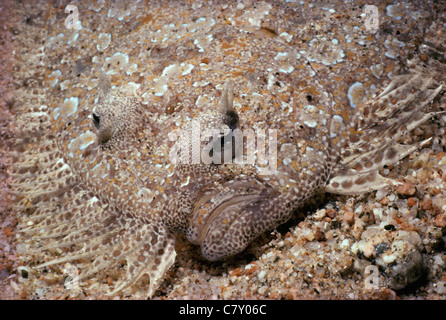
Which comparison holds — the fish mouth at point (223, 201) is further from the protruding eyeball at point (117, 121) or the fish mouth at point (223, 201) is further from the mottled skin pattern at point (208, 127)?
the protruding eyeball at point (117, 121)

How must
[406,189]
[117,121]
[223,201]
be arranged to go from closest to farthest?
[223,201] < [406,189] < [117,121]

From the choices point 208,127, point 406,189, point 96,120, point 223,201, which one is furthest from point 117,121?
point 406,189

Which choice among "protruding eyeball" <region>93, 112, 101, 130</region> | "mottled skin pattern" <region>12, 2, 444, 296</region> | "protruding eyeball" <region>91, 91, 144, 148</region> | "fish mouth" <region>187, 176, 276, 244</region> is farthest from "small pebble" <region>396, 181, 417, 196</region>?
"protruding eyeball" <region>93, 112, 101, 130</region>

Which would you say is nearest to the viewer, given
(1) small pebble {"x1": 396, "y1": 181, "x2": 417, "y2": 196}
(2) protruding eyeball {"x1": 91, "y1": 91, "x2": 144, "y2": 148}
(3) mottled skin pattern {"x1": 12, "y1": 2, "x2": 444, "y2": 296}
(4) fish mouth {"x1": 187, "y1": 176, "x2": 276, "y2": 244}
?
(4) fish mouth {"x1": 187, "y1": 176, "x2": 276, "y2": 244}

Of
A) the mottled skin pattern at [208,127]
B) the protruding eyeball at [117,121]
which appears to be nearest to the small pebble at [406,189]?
the mottled skin pattern at [208,127]

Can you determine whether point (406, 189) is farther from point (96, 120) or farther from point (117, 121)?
point (96, 120)

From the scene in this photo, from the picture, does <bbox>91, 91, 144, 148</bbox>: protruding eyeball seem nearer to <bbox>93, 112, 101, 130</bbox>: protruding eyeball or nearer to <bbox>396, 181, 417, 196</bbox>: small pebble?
<bbox>93, 112, 101, 130</bbox>: protruding eyeball

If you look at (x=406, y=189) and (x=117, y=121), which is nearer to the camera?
(x=406, y=189)

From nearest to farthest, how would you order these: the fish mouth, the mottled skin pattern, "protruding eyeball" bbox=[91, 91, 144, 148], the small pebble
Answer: the fish mouth → the mottled skin pattern → the small pebble → "protruding eyeball" bbox=[91, 91, 144, 148]
